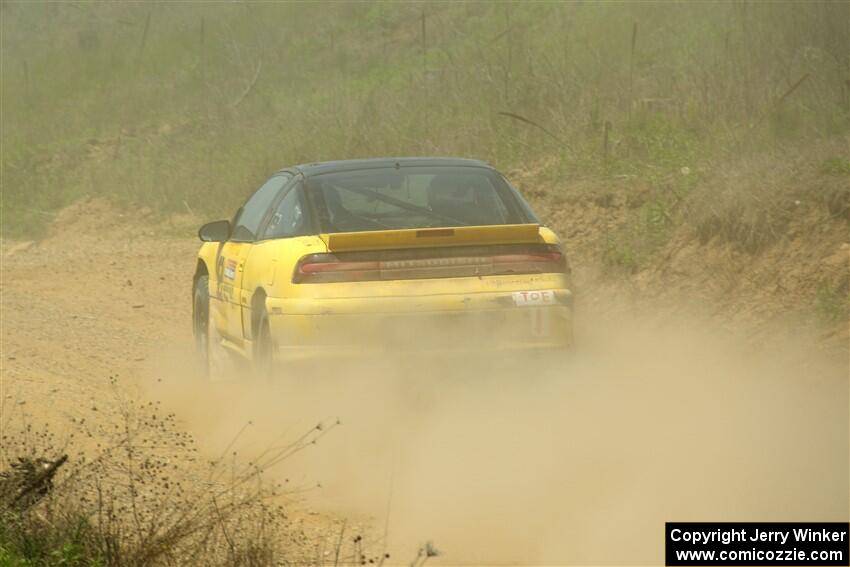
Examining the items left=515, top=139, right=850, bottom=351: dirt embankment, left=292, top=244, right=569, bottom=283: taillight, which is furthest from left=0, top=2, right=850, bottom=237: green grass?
left=292, top=244, right=569, bottom=283: taillight

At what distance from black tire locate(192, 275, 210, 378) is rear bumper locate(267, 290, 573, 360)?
294 centimetres

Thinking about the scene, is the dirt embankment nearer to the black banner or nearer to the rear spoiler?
the rear spoiler

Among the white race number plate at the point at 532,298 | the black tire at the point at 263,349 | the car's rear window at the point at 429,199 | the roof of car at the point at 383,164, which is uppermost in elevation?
the roof of car at the point at 383,164

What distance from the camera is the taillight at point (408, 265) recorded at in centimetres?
836

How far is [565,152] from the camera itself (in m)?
16.0

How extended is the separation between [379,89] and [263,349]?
16.2 meters

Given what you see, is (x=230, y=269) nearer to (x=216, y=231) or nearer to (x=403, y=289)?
(x=216, y=231)

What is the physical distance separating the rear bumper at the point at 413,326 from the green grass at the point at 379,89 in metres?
5.64

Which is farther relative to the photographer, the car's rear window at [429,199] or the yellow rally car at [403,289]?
the car's rear window at [429,199]

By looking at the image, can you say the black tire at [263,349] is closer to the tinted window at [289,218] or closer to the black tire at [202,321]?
the tinted window at [289,218]

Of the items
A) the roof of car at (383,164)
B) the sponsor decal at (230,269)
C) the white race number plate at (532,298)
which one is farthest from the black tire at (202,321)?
the white race number plate at (532,298)

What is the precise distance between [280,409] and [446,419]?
3.31ft

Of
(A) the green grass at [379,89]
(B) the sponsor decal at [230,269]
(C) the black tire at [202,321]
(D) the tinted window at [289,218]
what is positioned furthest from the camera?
(A) the green grass at [379,89]

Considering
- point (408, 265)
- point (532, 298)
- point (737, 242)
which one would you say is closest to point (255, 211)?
point (408, 265)
